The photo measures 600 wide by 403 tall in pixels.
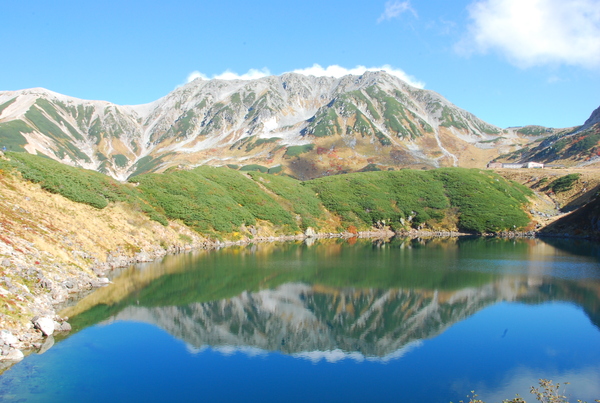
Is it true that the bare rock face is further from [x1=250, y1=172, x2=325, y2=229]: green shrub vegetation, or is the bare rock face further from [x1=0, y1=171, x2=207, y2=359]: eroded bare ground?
[x1=250, y1=172, x2=325, y2=229]: green shrub vegetation

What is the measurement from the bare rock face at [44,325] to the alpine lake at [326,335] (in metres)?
0.86

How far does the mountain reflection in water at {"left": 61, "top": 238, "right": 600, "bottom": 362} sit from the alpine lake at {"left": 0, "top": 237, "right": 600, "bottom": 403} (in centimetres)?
14

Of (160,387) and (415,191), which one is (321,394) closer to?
(160,387)

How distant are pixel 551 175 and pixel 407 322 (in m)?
90.8

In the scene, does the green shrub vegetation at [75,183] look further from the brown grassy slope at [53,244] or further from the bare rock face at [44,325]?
the bare rock face at [44,325]

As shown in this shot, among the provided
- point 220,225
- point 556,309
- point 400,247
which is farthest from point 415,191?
point 556,309

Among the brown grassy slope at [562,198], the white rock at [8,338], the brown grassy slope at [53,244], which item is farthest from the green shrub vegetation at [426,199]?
the white rock at [8,338]

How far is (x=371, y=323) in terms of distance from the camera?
84.9 feet

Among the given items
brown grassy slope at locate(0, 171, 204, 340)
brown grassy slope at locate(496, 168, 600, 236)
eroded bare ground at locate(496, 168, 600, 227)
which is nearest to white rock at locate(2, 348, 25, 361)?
brown grassy slope at locate(0, 171, 204, 340)

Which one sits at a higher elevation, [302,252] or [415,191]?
[415,191]

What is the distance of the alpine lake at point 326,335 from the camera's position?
671 inches

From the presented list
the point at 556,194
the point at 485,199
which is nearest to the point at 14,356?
the point at 485,199

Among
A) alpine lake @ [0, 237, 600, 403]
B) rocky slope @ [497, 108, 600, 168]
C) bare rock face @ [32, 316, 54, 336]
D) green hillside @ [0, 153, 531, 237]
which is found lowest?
alpine lake @ [0, 237, 600, 403]

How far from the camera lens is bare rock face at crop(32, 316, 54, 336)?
2066cm
